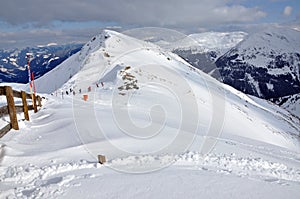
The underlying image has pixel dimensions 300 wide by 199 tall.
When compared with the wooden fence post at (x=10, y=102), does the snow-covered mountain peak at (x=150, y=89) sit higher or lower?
lower

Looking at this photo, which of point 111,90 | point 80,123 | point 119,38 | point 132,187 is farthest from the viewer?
point 119,38

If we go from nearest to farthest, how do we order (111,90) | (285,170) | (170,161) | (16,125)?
(170,161) < (285,170) < (16,125) < (111,90)

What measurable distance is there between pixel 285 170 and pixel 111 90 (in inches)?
1058

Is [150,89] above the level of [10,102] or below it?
below

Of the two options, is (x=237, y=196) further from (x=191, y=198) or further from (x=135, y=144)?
(x=135, y=144)

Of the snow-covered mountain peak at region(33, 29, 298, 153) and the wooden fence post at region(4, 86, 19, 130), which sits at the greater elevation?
the wooden fence post at region(4, 86, 19, 130)

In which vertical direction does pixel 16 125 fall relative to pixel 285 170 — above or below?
above

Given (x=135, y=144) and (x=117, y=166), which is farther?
(x=135, y=144)

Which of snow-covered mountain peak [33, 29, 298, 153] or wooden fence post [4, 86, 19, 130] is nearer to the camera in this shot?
wooden fence post [4, 86, 19, 130]

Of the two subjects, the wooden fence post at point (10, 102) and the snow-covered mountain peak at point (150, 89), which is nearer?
the wooden fence post at point (10, 102)

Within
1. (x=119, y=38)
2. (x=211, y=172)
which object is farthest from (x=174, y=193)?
(x=119, y=38)

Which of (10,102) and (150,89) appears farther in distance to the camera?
(150,89)

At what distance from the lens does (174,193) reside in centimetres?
545

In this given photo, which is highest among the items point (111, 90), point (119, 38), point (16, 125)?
point (119, 38)
